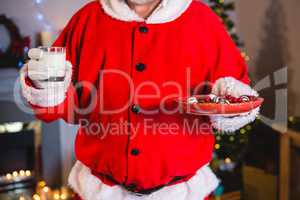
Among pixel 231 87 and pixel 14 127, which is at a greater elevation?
pixel 231 87

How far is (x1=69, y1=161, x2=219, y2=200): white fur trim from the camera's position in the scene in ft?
3.08

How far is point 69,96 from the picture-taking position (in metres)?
0.95

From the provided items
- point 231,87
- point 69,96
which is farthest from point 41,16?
point 231,87

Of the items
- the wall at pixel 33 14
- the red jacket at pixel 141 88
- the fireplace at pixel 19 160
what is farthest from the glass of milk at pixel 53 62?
the fireplace at pixel 19 160

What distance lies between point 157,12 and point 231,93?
0.28 m

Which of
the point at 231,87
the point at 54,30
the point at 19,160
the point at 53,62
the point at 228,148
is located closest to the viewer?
the point at 53,62

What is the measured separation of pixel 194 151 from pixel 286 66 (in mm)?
1193

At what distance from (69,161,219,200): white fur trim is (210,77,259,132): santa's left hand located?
0.54 feet

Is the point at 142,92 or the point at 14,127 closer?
the point at 142,92

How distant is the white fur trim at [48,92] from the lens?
0.86 m

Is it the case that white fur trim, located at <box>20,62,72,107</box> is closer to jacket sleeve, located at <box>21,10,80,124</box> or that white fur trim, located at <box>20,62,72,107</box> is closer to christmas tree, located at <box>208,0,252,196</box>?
jacket sleeve, located at <box>21,10,80,124</box>

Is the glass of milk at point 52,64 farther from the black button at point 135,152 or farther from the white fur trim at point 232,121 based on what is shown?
the white fur trim at point 232,121

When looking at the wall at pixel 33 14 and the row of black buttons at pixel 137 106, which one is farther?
Answer: the wall at pixel 33 14

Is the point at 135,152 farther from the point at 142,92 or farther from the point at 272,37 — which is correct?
the point at 272,37
